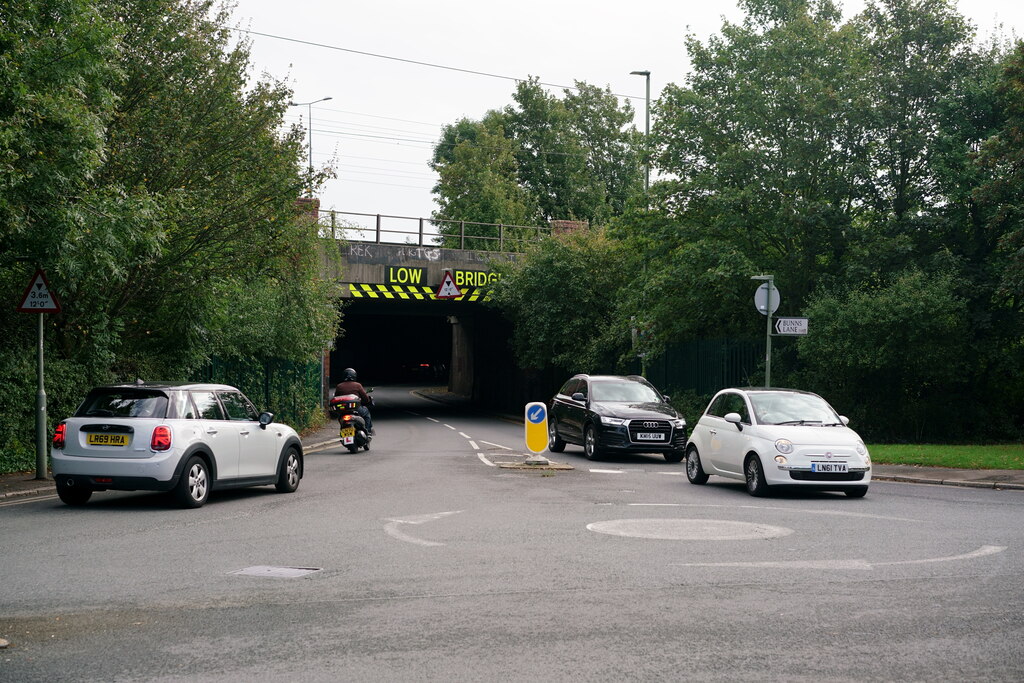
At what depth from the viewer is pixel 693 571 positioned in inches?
345

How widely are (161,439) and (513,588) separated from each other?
6.36 metres

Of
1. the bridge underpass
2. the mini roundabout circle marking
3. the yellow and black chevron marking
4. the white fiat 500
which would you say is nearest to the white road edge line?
the mini roundabout circle marking

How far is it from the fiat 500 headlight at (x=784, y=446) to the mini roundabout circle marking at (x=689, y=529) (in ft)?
9.57

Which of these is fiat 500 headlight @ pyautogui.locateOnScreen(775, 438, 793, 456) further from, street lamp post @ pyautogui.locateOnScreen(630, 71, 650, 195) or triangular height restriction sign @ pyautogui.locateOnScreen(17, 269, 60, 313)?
street lamp post @ pyautogui.locateOnScreen(630, 71, 650, 195)

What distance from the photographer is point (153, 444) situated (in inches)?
501

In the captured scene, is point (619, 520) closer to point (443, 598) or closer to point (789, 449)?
point (789, 449)

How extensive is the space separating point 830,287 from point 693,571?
1939 centimetres

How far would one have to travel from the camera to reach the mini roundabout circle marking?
10766mm

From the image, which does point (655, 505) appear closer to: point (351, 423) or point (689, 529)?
point (689, 529)

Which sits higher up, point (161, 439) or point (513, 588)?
point (161, 439)

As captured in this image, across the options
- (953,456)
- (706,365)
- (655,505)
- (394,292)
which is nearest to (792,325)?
(953,456)

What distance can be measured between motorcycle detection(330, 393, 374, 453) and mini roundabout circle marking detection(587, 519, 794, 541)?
Result: 13.6 m

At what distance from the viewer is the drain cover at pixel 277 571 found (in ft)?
28.1

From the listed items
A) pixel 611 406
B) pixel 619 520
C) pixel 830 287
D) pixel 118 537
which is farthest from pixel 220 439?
pixel 830 287
